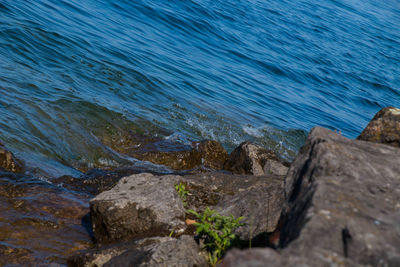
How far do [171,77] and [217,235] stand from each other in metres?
10.4

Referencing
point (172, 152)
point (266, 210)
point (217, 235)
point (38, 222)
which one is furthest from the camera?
point (172, 152)

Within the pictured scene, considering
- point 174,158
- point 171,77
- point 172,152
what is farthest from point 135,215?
point 171,77

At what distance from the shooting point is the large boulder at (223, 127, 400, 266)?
217 cm

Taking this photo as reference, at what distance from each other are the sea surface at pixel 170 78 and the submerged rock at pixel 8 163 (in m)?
0.20

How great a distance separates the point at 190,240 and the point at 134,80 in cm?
920

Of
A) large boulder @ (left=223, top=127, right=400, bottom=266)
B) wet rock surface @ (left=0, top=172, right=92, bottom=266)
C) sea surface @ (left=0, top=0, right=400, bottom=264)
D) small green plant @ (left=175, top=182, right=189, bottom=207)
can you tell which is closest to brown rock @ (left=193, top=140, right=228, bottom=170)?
sea surface @ (left=0, top=0, right=400, bottom=264)

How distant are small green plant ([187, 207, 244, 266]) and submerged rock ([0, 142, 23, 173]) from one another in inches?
142

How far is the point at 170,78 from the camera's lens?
1392cm

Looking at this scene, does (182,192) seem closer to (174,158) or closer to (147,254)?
(147,254)

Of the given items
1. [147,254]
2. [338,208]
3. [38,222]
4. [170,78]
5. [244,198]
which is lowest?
[170,78]

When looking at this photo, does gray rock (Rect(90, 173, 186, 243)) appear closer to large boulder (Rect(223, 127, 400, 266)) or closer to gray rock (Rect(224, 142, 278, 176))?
large boulder (Rect(223, 127, 400, 266))

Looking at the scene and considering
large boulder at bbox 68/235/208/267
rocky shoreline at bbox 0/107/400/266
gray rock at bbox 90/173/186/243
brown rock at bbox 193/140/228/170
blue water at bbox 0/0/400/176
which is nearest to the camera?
rocky shoreline at bbox 0/107/400/266

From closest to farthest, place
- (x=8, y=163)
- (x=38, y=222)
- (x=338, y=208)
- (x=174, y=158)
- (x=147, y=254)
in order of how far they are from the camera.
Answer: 1. (x=338, y=208)
2. (x=147, y=254)
3. (x=38, y=222)
4. (x=8, y=163)
5. (x=174, y=158)

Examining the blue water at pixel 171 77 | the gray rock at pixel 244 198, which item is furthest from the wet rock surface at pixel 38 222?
the gray rock at pixel 244 198
